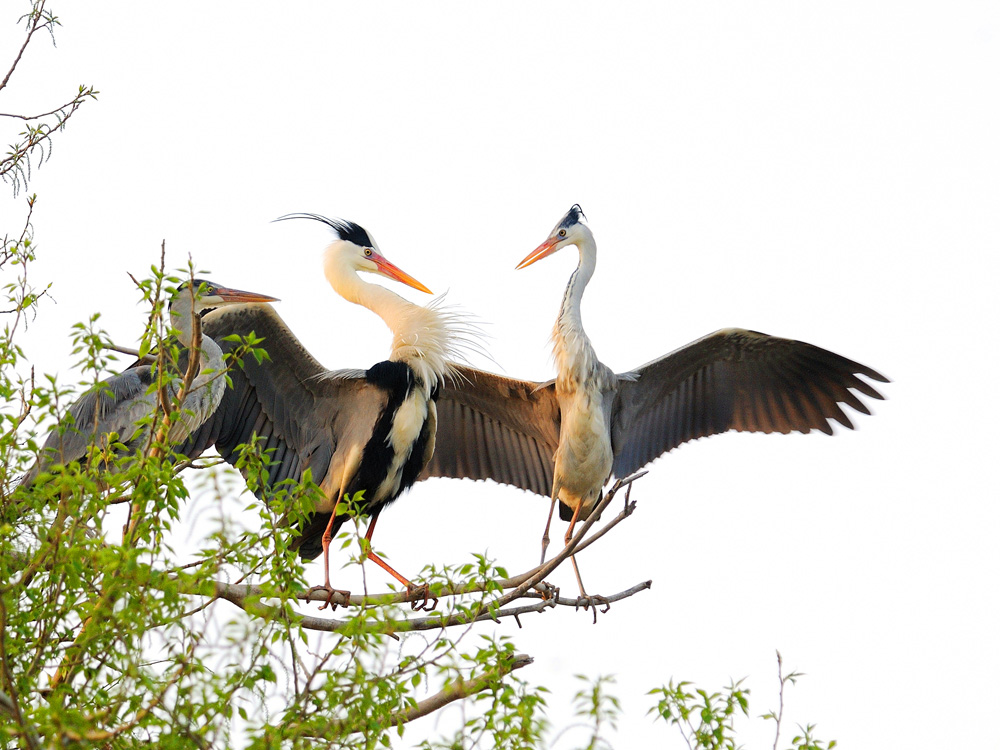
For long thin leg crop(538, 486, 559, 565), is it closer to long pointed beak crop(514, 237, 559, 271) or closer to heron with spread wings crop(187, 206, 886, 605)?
heron with spread wings crop(187, 206, 886, 605)

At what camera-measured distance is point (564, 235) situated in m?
7.49

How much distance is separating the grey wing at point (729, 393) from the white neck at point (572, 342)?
0.42m

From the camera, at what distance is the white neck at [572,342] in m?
6.69

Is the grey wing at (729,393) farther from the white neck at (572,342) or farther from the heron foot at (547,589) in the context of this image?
the heron foot at (547,589)

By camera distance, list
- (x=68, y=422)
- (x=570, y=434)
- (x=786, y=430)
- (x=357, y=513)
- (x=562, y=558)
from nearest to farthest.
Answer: (x=68, y=422)
(x=357, y=513)
(x=562, y=558)
(x=570, y=434)
(x=786, y=430)

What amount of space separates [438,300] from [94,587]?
3.98 metres

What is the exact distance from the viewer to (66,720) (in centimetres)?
234

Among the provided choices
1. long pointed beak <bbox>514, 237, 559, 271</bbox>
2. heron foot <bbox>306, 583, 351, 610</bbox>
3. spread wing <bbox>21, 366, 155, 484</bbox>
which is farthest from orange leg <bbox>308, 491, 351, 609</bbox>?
long pointed beak <bbox>514, 237, 559, 271</bbox>

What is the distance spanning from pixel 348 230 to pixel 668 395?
7.78ft

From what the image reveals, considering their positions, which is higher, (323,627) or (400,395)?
(400,395)

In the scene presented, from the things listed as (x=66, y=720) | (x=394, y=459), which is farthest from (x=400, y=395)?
(x=66, y=720)

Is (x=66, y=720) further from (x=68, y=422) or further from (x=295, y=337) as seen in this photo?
(x=295, y=337)

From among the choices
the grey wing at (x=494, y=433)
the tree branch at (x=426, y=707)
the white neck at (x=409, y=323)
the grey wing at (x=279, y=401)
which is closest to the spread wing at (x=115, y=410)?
the grey wing at (x=279, y=401)

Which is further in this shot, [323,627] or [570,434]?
[570,434]
